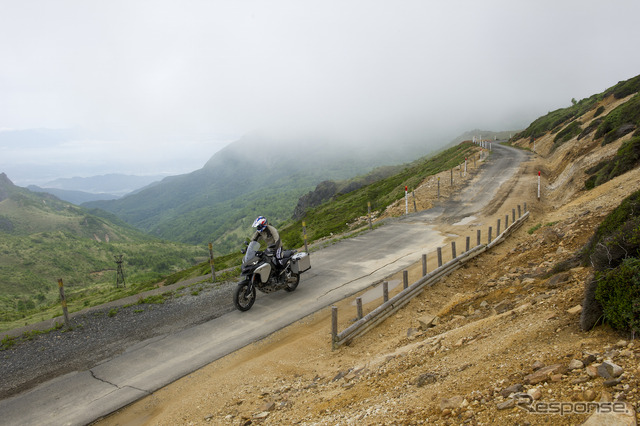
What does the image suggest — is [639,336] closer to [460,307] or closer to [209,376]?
[460,307]

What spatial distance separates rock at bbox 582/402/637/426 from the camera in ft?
9.45

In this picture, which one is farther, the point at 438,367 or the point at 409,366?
the point at 409,366

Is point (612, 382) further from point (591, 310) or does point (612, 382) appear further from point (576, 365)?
point (591, 310)

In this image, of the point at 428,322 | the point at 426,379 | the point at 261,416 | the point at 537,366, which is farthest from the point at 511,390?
the point at 428,322

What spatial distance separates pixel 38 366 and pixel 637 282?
36.7ft

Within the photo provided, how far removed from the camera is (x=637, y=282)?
4.30 meters

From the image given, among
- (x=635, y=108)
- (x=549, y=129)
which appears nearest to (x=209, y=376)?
(x=635, y=108)

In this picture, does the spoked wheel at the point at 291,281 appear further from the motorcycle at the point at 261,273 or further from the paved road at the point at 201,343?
the paved road at the point at 201,343

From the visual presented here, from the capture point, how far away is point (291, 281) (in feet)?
37.3

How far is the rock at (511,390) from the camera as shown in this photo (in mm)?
3838

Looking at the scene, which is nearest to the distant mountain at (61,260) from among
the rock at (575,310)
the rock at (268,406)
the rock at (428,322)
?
the rock at (268,406)

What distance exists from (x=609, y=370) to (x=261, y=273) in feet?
26.3

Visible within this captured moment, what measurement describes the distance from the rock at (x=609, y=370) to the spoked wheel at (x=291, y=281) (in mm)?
8406

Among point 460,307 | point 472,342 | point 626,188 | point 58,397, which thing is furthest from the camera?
point 626,188
